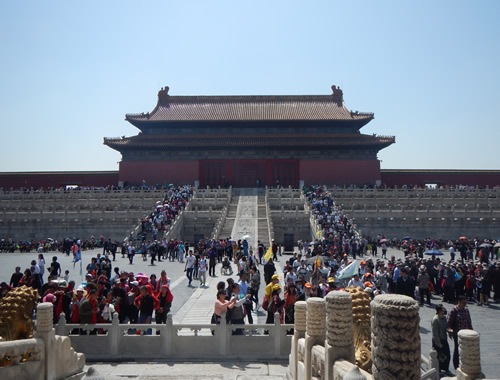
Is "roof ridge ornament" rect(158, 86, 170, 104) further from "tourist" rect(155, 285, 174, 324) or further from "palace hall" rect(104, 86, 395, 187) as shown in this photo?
"tourist" rect(155, 285, 174, 324)

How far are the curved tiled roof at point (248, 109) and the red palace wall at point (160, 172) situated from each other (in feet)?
17.3

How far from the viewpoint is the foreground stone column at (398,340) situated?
4020mm

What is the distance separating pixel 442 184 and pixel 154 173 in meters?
28.4

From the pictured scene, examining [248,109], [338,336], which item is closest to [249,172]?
[248,109]

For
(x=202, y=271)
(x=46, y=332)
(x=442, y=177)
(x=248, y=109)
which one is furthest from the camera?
(x=248, y=109)

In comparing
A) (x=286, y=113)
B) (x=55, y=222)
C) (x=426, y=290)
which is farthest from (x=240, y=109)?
(x=426, y=290)

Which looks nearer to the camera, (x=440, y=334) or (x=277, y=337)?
(x=440, y=334)

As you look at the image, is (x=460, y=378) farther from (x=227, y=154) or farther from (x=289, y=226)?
(x=227, y=154)

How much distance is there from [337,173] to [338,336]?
1565 inches

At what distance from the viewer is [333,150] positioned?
1759 inches

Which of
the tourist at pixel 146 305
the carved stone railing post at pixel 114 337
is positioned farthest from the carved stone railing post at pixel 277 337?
the carved stone railing post at pixel 114 337

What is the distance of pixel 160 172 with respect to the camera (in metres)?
44.9

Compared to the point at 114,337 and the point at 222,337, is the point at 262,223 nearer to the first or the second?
the point at 222,337

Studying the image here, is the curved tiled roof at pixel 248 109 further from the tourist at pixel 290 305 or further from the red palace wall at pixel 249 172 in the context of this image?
the tourist at pixel 290 305
